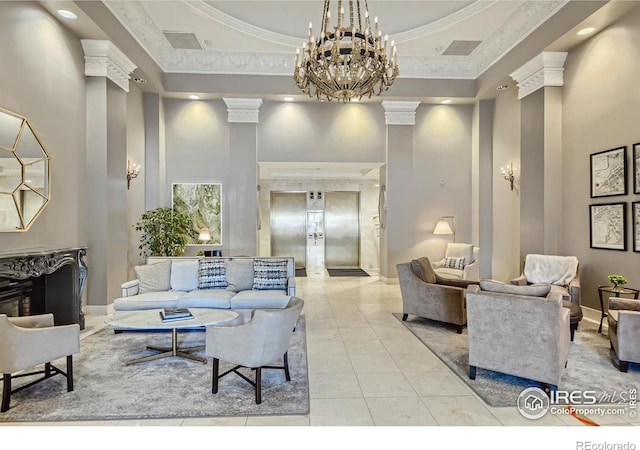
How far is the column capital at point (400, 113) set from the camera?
8.09m

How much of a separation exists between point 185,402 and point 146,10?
19.1 feet

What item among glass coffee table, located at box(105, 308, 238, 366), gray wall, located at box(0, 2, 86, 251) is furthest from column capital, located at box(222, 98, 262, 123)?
glass coffee table, located at box(105, 308, 238, 366)

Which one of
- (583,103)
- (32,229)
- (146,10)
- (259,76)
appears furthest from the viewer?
(259,76)

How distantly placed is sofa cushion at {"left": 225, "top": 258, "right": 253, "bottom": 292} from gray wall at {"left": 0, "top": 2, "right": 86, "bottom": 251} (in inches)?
86.1

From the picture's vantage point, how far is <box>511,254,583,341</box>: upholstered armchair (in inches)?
185

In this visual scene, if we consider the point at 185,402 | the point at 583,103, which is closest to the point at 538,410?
the point at 185,402

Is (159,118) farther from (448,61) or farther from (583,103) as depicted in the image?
(583,103)

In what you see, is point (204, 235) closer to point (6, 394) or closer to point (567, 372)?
point (6, 394)

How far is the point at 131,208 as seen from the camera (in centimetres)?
A: 679

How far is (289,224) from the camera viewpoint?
36.2 feet

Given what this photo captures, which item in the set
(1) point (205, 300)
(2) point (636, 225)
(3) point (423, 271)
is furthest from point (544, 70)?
(1) point (205, 300)

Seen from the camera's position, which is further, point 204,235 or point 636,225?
point 204,235

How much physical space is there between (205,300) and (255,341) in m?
2.04
